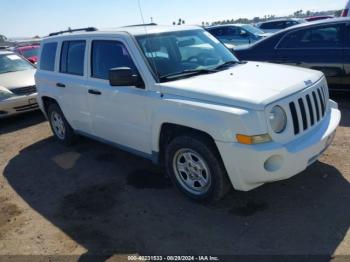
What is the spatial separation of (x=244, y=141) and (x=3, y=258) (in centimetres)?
248

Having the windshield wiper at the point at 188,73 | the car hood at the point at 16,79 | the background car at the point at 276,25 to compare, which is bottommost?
the background car at the point at 276,25

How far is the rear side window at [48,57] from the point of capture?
620 cm

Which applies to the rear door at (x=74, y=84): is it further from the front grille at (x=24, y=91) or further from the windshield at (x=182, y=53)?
the front grille at (x=24, y=91)

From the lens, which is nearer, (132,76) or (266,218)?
(266,218)

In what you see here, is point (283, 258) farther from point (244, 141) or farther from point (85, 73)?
point (85, 73)

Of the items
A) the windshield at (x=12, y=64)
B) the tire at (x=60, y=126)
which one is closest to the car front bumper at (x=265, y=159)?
the tire at (x=60, y=126)

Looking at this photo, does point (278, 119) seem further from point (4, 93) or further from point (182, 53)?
point (4, 93)

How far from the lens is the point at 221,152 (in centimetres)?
365

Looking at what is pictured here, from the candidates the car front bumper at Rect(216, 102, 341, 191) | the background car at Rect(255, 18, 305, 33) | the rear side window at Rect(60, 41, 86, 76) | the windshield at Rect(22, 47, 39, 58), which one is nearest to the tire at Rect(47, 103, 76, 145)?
the rear side window at Rect(60, 41, 86, 76)

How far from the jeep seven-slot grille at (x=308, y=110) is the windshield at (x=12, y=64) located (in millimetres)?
7739

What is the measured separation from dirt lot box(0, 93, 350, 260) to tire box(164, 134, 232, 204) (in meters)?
0.17

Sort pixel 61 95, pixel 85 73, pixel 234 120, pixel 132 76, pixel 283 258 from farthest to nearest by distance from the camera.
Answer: pixel 61 95 < pixel 85 73 < pixel 132 76 < pixel 234 120 < pixel 283 258

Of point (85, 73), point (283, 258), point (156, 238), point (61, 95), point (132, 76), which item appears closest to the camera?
point (283, 258)

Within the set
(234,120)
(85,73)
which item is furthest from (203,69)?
(85,73)
